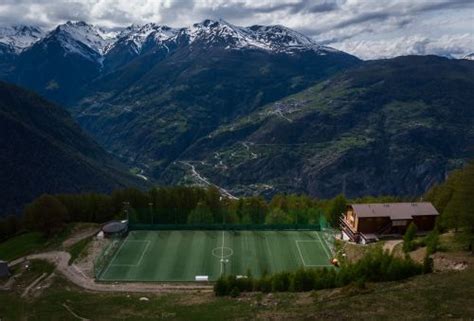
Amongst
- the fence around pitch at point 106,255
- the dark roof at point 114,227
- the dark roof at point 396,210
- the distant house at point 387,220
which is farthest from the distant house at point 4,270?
the dark roof at point 396,210

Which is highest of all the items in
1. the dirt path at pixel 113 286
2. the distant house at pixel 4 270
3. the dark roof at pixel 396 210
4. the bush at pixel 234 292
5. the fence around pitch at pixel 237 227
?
the dark roof at pixel 396 210

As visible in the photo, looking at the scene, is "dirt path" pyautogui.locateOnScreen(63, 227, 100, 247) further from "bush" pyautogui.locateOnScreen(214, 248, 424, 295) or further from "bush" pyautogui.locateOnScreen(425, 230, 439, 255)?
"bush" pyautogui.locateOnScreen(425, 230, 439, 255)

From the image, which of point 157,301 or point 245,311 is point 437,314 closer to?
point 245,311

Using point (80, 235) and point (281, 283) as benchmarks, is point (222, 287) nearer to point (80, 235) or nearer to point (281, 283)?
point (281, 283)

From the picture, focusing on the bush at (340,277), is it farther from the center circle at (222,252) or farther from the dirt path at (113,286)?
the center circle at (222,252)

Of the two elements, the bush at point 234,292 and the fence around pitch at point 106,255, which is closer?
the bush at point 234,292

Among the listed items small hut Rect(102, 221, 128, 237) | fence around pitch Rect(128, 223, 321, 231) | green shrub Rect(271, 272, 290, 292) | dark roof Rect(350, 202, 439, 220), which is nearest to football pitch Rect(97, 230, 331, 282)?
fence around pitch Rect(128, 223, 321, 231)

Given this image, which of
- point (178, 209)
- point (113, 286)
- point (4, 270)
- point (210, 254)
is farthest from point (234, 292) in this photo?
point (178, 209)

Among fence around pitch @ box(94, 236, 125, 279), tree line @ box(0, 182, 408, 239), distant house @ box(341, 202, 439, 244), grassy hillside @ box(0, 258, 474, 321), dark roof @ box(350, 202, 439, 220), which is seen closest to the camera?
grassy hillside @ box(0, 258, 474, 321)
